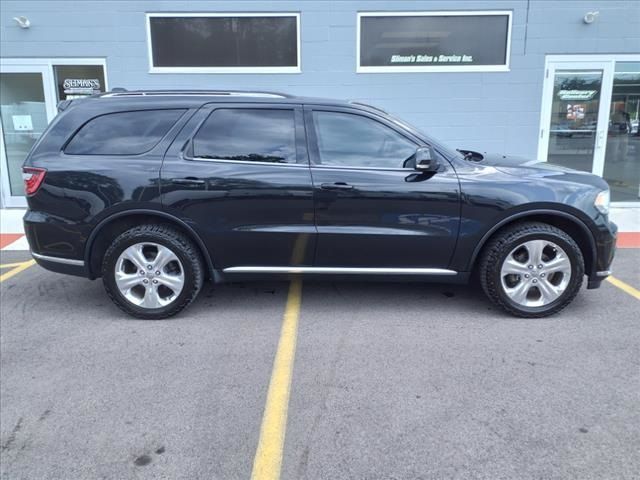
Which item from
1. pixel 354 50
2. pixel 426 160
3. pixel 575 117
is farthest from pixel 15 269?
pixel 575 117

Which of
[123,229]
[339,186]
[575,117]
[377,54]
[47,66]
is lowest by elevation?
[123,229]

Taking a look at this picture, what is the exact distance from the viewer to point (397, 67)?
8188 mm

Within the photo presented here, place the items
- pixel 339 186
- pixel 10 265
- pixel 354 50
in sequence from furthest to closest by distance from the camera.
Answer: pixel 354 50
pixel 10 265
pixel 339 186

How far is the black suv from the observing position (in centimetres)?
407

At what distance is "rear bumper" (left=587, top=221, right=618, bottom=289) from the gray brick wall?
14.9 ft

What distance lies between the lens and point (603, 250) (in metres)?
4.14

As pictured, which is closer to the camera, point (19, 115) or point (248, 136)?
point (248, 136)

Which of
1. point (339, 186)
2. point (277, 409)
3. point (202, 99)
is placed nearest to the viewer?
point (277, 409)

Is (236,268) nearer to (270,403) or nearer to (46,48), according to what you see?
(270,403)

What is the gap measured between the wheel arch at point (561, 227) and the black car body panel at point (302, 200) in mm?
12

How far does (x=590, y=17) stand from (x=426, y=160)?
19.7 ft

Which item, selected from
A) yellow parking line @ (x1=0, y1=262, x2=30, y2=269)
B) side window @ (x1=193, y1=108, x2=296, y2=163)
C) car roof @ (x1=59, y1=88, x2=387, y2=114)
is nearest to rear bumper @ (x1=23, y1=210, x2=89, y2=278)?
car roof @ (x1=59, y1=88, x2=387, y2=114)

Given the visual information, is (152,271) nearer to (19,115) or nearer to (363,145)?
(363,145)

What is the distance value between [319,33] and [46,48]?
4.42m
